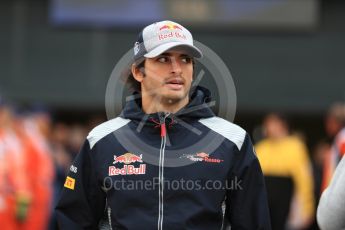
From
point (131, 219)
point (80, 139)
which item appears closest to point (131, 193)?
point (131, 219)

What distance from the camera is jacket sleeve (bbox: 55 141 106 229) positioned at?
4883mm

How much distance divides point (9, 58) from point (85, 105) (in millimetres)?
1428

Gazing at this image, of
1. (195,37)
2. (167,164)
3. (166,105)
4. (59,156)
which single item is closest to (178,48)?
(166,105)

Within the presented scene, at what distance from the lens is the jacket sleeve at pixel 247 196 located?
4770mm

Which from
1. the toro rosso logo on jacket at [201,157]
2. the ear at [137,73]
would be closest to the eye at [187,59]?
the ear at [137,73]

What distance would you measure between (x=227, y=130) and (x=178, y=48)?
1.63 ft

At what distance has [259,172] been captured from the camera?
482 centimetres

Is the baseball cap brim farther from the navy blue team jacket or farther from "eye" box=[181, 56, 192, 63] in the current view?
the navy blue team jacket

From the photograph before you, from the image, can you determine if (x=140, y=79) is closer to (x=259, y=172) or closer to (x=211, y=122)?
(x=211, y=122)

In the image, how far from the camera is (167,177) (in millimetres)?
4703

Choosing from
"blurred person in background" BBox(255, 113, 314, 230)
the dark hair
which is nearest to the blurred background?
"blurred person in background" BBox(255, 113, 314, 230)

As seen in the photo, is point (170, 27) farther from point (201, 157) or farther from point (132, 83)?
point (201, 157)

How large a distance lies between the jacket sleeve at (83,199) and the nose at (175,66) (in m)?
0.60

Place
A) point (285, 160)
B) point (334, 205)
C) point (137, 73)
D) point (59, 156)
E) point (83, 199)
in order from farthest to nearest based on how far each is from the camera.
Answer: point (59, 156), point (285, 160), point (137, 73), point (83, 199), point (334, 205)
